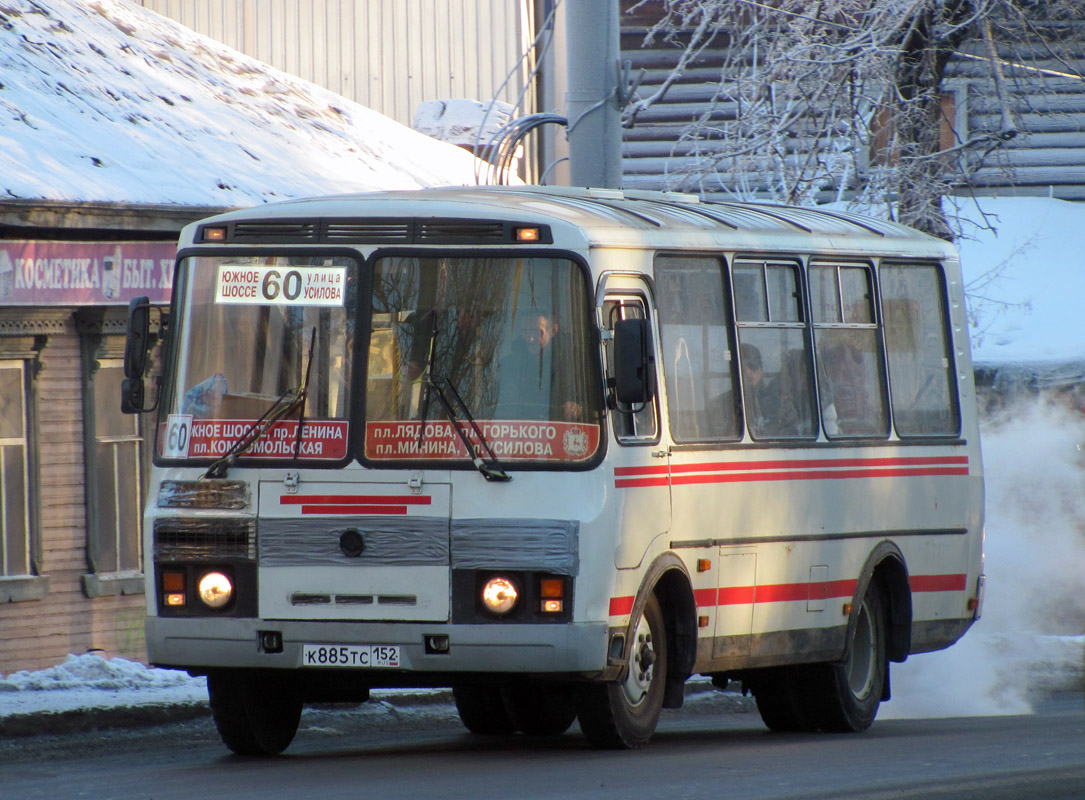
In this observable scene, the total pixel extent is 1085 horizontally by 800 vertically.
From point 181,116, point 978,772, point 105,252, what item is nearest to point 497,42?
point 181,116

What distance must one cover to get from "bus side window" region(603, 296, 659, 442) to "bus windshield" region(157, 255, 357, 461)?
1155 millimetres

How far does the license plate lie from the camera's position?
8.91 meters

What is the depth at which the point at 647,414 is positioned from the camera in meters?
9.44

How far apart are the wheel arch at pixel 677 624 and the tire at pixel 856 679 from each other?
175cm

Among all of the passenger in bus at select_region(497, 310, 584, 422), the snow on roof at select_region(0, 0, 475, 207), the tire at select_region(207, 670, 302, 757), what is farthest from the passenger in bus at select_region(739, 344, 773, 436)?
the snow on roof at select_region(0, 0, 475, 207)

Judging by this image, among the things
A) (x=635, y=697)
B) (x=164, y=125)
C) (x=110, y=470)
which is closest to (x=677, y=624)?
(x=635, y=697)

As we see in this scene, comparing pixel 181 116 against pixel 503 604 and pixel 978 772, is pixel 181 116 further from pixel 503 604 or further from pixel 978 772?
pixel 978 772

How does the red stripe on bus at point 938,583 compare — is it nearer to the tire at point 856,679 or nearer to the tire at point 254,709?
the tire at point 856,679

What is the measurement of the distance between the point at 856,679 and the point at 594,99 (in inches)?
162

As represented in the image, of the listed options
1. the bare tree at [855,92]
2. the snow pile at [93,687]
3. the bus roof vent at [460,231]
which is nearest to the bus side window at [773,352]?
the bus roof vent at [460,231]

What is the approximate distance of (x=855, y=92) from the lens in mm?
19219

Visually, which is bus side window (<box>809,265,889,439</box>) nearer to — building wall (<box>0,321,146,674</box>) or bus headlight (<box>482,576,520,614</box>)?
bus headlight (<box>482,576,520,614</box>)

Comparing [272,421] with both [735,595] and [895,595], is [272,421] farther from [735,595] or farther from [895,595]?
[895,595]

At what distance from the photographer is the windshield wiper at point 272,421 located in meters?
9.15
